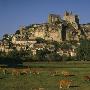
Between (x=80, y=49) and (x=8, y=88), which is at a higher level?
(x=80, y=49)

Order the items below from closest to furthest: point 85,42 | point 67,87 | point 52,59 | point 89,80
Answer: point 67,87 < point 89,80 < point 52,59 < point 85,42

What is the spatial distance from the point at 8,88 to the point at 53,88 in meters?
4.04

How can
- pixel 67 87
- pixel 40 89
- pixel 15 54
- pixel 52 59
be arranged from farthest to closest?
1. pixel 15 54
2. pixel 52 59
3. pixel 67 87
4. pixel 40 89

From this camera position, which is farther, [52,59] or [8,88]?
[52,59]

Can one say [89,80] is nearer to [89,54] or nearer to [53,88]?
[53,88]

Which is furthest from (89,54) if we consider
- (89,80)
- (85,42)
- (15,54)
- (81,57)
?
(89,80)

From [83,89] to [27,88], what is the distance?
4.98m

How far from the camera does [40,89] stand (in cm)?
3444

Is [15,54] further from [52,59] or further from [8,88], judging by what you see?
[8,88]

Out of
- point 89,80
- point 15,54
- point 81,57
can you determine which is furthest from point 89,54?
point 89,80

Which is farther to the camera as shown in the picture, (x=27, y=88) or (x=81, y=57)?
(x=81, y=57)

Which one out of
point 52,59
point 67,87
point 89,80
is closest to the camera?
point 67,87

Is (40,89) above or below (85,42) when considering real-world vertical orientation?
below

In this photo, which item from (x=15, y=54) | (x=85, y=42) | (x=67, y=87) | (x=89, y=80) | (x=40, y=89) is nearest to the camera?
(x=40, y=89)
